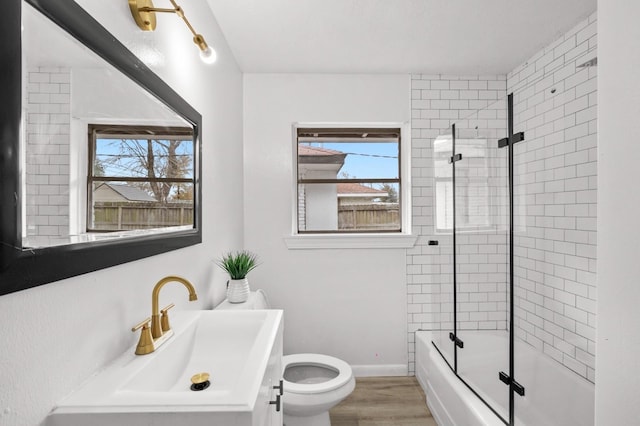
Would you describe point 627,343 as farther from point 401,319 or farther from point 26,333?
point 401,319

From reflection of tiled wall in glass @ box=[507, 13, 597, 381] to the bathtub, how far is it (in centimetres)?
9

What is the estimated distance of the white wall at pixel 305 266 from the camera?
8.71 feet

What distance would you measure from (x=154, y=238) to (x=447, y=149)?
2.12 metres

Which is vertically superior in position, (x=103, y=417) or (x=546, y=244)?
(x=546, y=244)

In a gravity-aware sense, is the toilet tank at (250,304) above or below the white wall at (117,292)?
below

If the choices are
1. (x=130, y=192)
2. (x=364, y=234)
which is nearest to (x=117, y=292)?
(x=130, y=192)

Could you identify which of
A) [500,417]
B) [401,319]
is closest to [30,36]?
[500,417]

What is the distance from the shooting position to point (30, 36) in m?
0.64

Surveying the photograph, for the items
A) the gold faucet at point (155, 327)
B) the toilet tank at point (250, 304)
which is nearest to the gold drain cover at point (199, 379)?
the gold faucet at point (155, 327)

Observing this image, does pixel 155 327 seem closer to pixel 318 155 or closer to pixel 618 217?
pixel 618 217

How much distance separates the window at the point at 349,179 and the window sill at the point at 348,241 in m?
0.18

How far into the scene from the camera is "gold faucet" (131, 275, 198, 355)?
3.34 feet

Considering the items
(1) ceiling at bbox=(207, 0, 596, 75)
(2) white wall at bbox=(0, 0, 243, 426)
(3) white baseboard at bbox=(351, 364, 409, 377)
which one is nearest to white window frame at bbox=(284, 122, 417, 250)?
(1) ceiling at bbox=(207, 0, 596, 75)

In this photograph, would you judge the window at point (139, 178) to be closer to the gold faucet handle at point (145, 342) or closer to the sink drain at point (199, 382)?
the gold faucet handle at point (145, 342)
